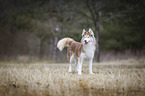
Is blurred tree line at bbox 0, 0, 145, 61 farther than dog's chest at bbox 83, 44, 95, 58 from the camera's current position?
Yes

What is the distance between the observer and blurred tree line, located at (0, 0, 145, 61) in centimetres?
1407

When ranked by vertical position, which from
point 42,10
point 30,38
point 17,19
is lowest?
point 30,38

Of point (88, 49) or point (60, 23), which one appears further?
point (60, 23)

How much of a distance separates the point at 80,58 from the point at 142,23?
619 inches

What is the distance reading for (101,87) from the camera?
3428mm

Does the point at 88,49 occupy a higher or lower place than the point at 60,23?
lower

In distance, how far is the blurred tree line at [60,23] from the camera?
14.1 meters

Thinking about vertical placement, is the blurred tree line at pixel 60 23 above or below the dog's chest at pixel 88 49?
above

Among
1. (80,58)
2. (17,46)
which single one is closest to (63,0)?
(17,46)

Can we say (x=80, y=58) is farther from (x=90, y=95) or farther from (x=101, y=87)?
(x=90, y=95)

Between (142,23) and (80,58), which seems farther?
(142,23)

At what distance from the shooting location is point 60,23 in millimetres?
16969

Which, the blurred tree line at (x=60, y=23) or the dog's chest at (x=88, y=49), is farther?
the blurred tree line at (x=60, y=23)

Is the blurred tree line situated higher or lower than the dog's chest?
higher
